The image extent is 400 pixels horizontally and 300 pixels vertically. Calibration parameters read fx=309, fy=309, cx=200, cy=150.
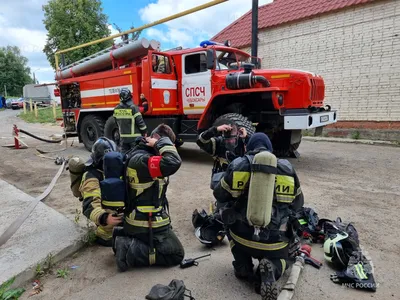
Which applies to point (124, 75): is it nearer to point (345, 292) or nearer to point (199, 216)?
point (199, 216)

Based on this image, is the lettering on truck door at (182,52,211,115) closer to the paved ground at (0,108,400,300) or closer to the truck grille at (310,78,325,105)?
the paved ground at (0,108,400,300)

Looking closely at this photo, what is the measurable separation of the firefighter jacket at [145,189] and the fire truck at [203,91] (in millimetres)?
3157

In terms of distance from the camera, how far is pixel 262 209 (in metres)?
2.04

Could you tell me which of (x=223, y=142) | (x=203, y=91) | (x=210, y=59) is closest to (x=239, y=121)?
(x=203, y=91)

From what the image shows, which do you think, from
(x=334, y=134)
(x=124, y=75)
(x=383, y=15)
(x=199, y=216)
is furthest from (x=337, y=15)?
(x=199, y=216)

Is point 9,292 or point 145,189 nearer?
point 9,292

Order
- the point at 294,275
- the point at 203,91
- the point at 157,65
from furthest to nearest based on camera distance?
the point at 157,65
the point at 203,91
the point at 294,275

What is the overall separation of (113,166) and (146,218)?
512 millimetres

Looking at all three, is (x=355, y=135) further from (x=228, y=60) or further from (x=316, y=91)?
(x=228, y=60)

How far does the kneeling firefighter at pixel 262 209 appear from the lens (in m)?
2.05

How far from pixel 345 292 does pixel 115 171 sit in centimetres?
196

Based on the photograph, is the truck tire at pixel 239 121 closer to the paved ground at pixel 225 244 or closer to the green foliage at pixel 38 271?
the paved ground at pixel 225 244

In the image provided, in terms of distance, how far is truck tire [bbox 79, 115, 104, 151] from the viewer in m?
8.45

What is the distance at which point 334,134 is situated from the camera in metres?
10.2
